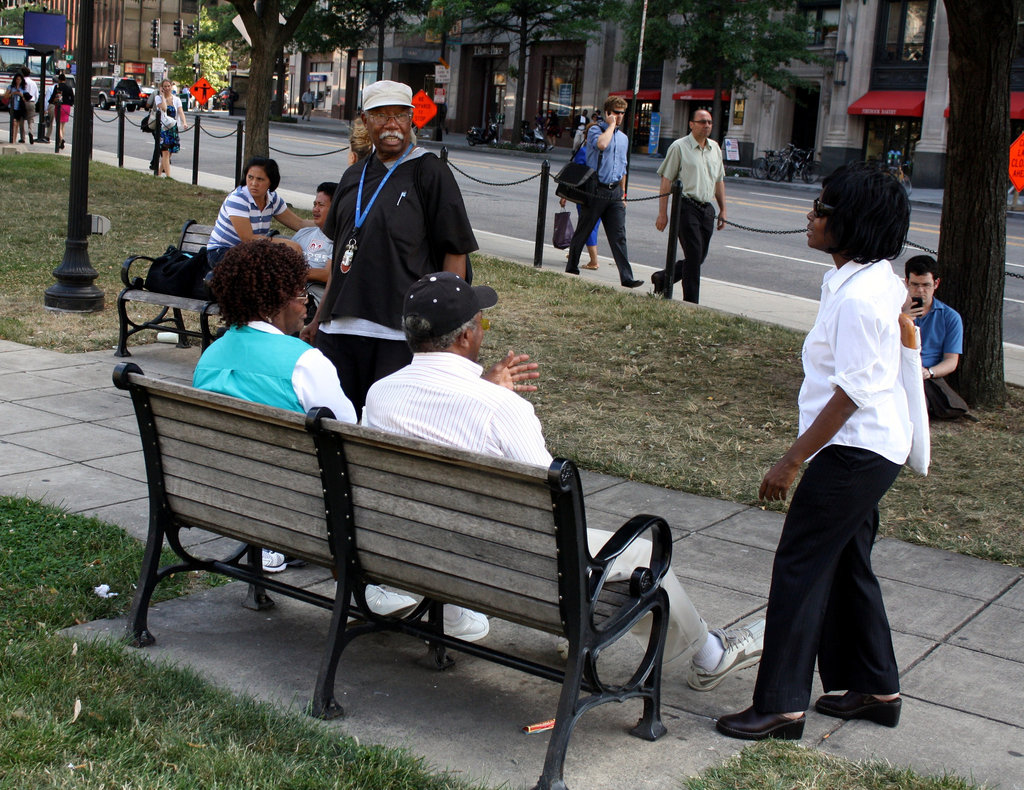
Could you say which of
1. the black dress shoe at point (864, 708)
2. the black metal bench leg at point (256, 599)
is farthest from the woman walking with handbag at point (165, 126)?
the black dress shoe at point (864, 708)

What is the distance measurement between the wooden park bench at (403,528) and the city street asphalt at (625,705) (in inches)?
5.9

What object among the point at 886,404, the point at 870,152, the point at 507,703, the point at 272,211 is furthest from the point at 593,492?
the point at 870,152

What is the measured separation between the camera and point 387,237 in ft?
15.7

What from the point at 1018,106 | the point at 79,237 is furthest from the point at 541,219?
the point at 1018,106

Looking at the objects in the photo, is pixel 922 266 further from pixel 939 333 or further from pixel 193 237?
pixel 193 237

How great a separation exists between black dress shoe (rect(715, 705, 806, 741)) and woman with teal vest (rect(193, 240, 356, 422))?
1.61 metres

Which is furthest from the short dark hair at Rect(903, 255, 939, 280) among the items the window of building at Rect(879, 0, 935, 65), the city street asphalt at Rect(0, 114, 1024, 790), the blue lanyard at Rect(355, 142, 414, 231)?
the window of building at Rect(879, 0, 935, 65)

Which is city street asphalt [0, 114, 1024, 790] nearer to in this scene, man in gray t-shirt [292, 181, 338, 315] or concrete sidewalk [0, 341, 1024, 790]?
concrete sidewalk [0, 341, 1024, 790]

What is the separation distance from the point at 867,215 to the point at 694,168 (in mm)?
7973

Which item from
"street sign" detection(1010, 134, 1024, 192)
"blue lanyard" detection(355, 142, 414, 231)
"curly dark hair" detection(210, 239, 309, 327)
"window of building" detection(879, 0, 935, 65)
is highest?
"window of building" detection(879, 0, 935, 65)

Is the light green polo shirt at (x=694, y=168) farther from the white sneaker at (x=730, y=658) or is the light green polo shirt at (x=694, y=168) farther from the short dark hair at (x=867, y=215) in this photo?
the short dark hair at (x=867, y=215)

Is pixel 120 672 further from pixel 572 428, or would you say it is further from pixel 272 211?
pixel 272 211

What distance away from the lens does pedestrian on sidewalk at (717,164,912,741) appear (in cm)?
318

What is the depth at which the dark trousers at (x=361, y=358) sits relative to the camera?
4.86 m
